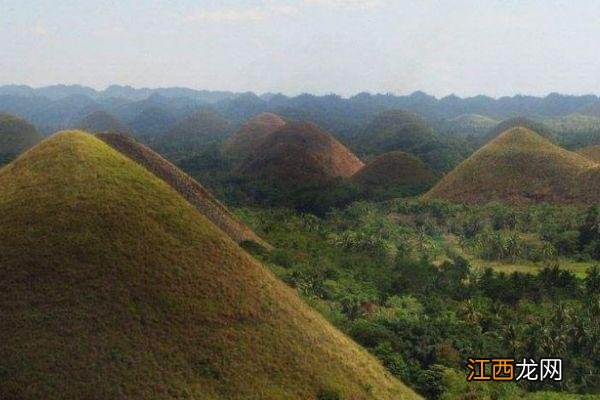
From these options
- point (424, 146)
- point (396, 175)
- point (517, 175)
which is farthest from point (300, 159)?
point (517, 175)

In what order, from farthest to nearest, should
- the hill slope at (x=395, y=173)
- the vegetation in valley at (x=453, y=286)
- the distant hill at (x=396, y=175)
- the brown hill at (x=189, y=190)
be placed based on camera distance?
the hill slope at (x=395, y=173) → the distant hill at (x=396, y=175) → the brown hill at (x=189, y=190) → the vegetation in valley at (x=453, y=286)

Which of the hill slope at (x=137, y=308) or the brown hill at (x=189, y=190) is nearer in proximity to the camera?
the hill slope at (x=137, y=308)

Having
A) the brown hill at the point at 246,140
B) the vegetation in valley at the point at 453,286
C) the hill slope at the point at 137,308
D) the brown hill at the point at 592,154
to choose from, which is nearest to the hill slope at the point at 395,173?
the vegetation in valley at the point at 453,286

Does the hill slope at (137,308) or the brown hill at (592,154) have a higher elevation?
the brown hill at (592,154)

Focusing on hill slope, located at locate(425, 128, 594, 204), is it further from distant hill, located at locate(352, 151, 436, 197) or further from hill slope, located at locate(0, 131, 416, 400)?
hill slope, located at locate(0, 131, 416, 400)

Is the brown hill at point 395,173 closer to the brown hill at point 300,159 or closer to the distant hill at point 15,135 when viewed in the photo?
the brown hill at point 300,159

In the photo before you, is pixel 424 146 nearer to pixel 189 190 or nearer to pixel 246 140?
pixel 246 140

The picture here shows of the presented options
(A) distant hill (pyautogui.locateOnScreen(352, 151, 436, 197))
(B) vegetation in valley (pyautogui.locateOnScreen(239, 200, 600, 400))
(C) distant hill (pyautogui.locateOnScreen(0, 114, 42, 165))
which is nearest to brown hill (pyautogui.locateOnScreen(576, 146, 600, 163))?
(A) distant hill (pyautogui.locateOnScreen(352, 151, 436, 197))
